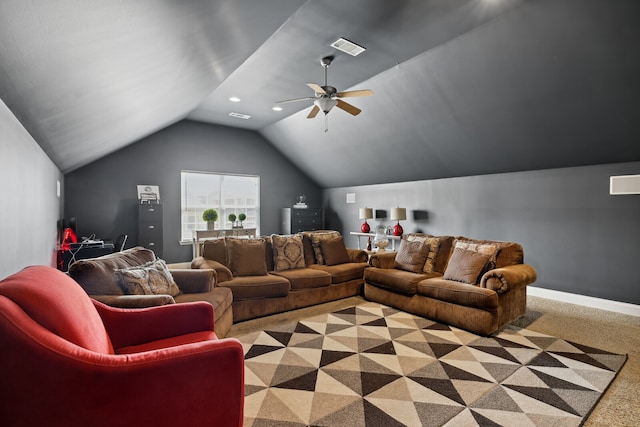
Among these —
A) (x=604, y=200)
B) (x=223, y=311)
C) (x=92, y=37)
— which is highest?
(x=92, y=37)

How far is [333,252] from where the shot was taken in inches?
191

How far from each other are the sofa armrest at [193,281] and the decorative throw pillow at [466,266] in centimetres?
267

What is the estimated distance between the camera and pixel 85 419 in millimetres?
1124

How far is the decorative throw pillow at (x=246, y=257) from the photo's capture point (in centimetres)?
400

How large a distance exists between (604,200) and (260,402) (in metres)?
4.96

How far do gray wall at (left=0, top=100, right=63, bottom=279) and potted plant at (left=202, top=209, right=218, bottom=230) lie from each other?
384cm

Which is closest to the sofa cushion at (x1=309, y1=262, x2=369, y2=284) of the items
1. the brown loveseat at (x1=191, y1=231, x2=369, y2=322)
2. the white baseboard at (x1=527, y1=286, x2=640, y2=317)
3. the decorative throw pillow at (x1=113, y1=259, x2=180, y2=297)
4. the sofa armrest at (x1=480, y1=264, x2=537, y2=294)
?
the brown loveseat at (x1=191, y1=231, x2=369, y2=322)

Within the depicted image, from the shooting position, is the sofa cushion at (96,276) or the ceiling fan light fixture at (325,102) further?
the ceiling fan light fixture at (325,102)

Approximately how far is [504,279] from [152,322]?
3194mm

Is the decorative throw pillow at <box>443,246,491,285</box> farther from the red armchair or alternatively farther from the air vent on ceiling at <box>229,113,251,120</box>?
the air vent on ceiling at <box>229,113,251,120</box>

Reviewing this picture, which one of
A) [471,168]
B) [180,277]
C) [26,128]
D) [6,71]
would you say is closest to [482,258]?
[471,168]

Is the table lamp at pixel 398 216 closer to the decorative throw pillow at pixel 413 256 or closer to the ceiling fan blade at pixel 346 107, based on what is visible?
the decorative throw pillow at pixel 413 256

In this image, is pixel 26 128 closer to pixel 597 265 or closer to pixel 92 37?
pixel 92 37

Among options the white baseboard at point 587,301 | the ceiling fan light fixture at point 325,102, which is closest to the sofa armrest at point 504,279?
the white baseboard at point 587,301
